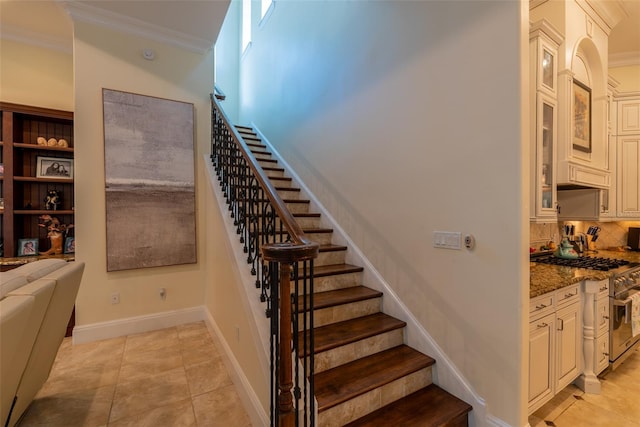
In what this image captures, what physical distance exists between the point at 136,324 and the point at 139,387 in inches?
45.5

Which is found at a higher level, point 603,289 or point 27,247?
point 27,247

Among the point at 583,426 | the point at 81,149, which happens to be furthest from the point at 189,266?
the point at 583,426

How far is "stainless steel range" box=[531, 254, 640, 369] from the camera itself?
2484mm

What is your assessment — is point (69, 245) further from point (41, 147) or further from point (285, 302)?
point (285, 302)

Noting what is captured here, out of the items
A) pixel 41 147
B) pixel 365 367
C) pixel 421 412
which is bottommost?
pixel 421 412

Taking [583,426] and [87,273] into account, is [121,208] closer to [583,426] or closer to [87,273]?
[87,273]

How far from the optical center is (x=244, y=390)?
6.75 ft

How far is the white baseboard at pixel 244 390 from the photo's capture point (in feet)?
5.89

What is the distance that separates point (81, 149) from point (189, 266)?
1664 mm

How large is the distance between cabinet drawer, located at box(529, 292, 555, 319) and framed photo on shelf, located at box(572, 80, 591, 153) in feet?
4.86

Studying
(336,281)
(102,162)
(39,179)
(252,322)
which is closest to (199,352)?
(252,322)

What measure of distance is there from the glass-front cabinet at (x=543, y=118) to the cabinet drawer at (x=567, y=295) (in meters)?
0.53

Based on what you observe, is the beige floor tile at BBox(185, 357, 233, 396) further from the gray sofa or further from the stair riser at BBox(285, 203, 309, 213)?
the stair riser at BBox(285, 203, 309, 213)

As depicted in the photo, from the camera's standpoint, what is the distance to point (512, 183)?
1668 millimetres
